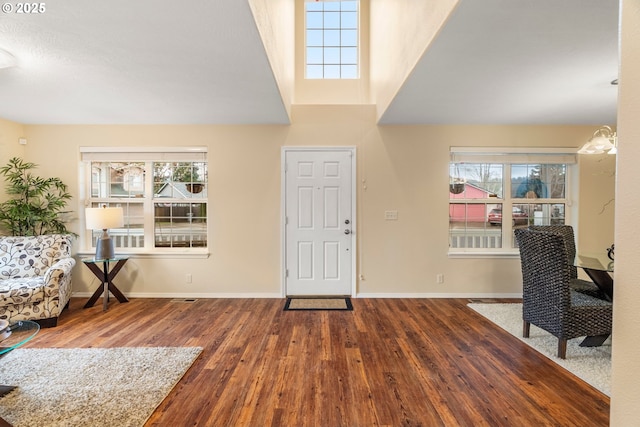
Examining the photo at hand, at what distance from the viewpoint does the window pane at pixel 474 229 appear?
421cm

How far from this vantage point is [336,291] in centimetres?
409

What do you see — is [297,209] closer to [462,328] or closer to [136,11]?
[462,328]

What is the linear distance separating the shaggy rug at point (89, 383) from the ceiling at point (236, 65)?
91.8 inches

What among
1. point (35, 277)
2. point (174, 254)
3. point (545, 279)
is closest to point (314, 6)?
point (174, 254)

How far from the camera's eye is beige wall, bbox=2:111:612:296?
4039 mm

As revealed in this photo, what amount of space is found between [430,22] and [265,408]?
107 inches

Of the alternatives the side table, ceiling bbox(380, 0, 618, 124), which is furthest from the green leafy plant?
ceiling bbox(380, 0, 618, 124)

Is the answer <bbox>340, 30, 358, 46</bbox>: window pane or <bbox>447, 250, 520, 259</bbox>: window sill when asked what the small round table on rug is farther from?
<bbox>340, 30, 358, 46</bbox>: window pane

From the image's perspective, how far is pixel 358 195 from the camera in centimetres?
406

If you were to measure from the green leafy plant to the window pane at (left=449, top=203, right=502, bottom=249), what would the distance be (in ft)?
17.2

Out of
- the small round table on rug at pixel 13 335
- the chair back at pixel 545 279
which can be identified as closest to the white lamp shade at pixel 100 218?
the small round table on rug at pixel 13 335

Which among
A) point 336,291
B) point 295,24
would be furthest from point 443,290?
point 295,24

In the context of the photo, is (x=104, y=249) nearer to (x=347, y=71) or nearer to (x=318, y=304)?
(x=318, y=304)

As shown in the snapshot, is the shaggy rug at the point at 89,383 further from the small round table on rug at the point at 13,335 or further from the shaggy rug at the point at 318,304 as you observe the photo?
the shaggy rug at the point at 318,304
